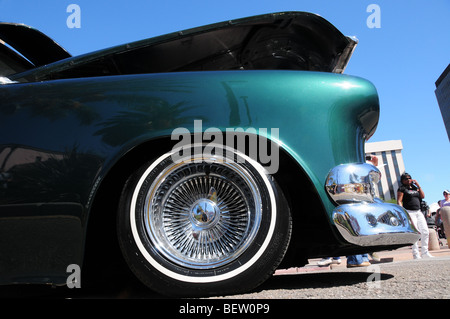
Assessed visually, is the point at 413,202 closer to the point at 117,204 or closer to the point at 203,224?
the point at 203,224

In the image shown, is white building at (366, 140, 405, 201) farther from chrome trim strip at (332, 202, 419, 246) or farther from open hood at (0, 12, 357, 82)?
chrome trim strip at (332, 202, 419, 246)

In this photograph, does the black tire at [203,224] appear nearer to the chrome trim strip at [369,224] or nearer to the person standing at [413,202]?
the chrome trim strip at [369,224]

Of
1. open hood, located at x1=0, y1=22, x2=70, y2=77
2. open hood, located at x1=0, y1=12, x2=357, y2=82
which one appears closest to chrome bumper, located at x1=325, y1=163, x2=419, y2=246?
open hood, located at x1=0, y1=12, x2=357, y2=82

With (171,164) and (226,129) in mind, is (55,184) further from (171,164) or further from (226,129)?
(226,129)

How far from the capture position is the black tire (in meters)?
1.60

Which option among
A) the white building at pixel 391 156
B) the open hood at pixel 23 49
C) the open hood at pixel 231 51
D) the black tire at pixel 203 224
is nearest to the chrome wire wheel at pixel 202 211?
the black tire at pixel 203 224

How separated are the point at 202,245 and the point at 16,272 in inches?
35.0

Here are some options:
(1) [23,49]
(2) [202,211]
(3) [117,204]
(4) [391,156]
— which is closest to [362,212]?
(2) [202,211]

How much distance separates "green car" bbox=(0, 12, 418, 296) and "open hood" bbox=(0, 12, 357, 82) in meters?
0.25

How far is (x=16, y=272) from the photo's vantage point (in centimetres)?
167

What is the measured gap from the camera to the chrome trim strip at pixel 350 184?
5.54 ft

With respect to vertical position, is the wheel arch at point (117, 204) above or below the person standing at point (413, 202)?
below

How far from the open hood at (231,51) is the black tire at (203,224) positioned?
76cm
